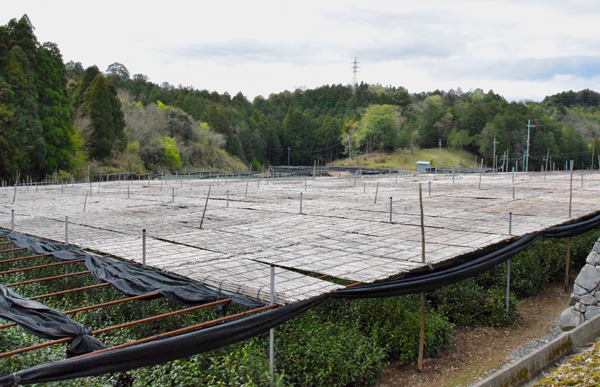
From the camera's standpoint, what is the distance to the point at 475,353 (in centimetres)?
892

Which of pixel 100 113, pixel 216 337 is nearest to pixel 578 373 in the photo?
pixel 216 337

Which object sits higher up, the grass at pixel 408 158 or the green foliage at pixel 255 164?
the grass at pixel 408 158

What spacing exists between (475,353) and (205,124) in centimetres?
6288

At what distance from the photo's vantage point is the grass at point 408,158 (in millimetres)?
78438

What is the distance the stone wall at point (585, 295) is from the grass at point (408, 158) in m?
67.1

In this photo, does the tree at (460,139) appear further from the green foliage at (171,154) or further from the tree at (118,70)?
the tree at (118,70)

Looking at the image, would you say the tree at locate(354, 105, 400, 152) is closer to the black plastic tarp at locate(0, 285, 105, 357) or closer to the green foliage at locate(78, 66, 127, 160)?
the green foliage at locate(78, 66, 127, 160)

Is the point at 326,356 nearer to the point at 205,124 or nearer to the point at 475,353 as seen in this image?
the point at 475,353

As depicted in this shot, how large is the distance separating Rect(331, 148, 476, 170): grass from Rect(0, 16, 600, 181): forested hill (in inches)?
66.7

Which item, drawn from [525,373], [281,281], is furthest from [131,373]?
[525,373]

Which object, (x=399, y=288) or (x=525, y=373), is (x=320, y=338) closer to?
(x=399, y=288)

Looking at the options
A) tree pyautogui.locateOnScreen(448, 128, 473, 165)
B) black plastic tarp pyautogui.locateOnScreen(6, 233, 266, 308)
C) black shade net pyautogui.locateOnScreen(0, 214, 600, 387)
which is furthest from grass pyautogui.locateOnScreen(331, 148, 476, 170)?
black plastic tarp pyautogui.locateOnScreen(6, 233, 266, 308)

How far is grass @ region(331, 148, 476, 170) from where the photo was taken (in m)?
78.4

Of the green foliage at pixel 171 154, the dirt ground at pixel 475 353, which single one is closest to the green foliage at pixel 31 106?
the green foliage at pixel 171 154
